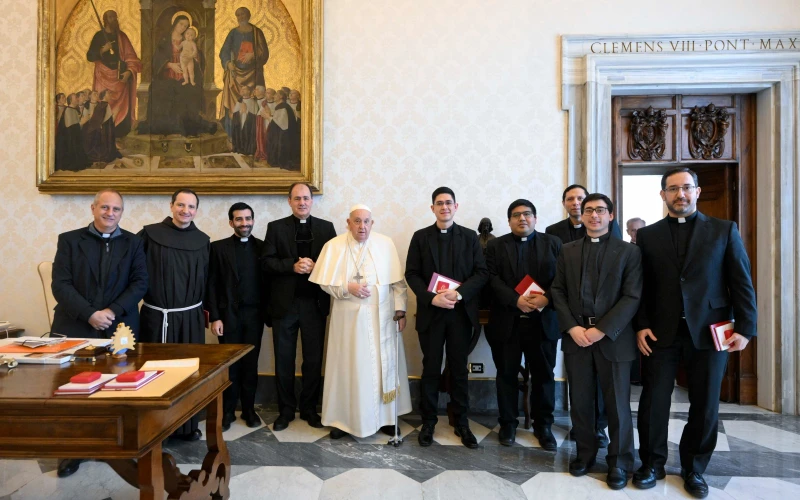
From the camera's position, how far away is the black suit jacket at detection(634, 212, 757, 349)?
9.60 feet

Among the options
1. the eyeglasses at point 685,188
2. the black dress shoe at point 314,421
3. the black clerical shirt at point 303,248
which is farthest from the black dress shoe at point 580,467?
the black clerical shirt at point 303,248

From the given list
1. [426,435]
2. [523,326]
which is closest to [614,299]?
[523,326]

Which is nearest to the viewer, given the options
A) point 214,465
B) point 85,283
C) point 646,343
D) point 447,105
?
→ point 214,465

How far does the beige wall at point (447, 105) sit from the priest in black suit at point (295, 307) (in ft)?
2.30

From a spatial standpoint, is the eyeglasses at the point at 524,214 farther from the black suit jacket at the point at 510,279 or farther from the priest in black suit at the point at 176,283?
the priest in black suit at the point at 176,283

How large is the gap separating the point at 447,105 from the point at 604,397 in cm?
320

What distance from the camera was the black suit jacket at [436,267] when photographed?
150 inches

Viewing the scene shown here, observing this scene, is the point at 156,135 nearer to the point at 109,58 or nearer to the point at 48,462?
the point at 109,58

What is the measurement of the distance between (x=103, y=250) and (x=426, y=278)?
2.56 m

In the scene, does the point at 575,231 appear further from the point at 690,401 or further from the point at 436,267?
the point at 690,401

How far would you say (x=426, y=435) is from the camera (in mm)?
3744

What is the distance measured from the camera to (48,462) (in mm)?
3336

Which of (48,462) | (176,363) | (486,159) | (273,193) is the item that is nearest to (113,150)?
(273,193)

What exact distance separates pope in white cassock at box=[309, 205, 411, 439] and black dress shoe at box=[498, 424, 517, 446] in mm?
823
